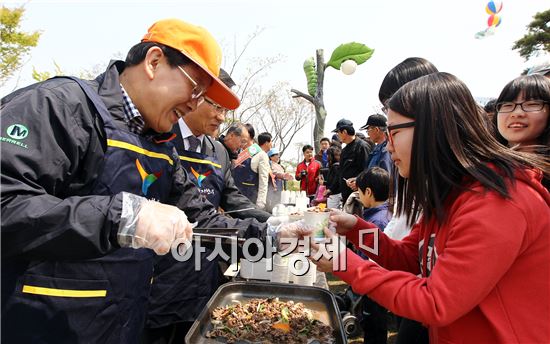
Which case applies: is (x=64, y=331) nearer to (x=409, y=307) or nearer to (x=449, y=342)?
(x=409, y=307)

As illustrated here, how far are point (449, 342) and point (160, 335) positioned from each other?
1.70 metres

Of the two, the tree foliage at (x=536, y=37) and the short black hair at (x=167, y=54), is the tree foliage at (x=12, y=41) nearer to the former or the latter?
the short black hair at (x=167, y=54)

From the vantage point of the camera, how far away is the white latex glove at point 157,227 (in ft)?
3.74

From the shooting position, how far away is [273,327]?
6.08 ft

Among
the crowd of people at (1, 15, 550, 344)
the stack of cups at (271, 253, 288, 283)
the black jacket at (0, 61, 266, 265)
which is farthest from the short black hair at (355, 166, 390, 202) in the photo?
the black jacket at (0, 61, 266, 265)

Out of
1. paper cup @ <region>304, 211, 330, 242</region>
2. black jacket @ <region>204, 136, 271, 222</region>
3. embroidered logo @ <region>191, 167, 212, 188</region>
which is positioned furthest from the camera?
black jacket @ <region>204, 136, 271, 222</region>

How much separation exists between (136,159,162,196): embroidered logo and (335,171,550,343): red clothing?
1091 mm

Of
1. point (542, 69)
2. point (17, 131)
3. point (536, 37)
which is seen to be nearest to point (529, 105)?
point (542, 69)

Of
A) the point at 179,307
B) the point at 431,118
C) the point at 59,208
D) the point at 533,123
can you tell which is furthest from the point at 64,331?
the point at 533,123

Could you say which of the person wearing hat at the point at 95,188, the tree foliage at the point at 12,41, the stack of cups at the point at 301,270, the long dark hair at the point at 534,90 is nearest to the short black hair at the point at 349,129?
the long dark hair at the point at 534,90

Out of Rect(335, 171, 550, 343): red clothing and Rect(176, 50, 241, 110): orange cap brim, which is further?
Rect(176, 50, 241, 110): orange cap brim

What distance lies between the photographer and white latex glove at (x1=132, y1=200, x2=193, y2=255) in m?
1.14

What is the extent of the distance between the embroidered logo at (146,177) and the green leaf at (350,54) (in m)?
12.6

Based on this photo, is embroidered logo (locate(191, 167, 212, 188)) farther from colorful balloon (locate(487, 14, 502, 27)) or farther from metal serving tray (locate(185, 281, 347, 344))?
colorful balloon (locate(487, 14, 502, 27))
